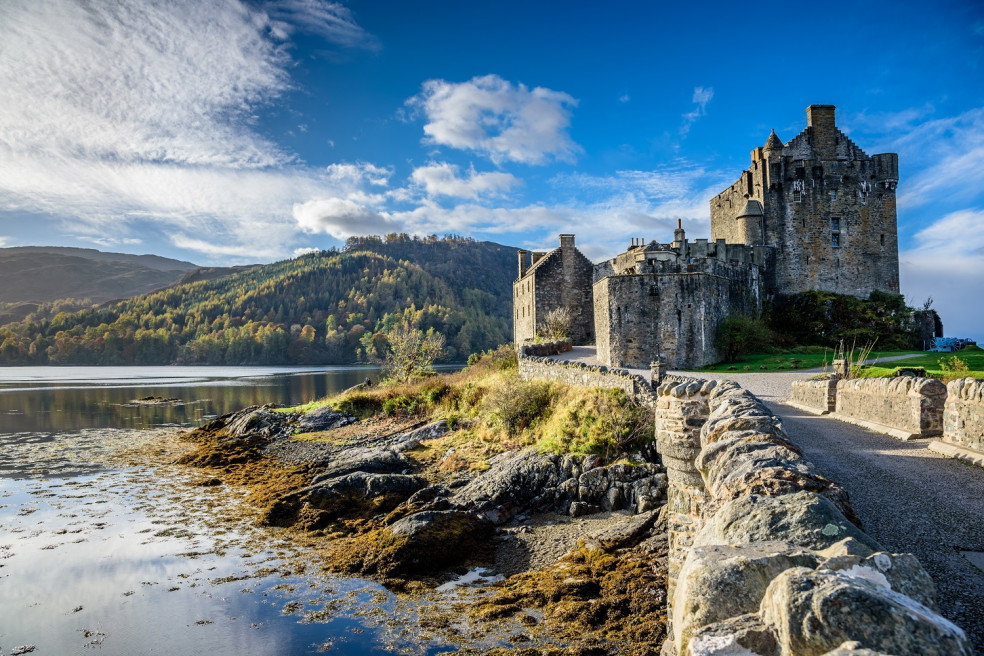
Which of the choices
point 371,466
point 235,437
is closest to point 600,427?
point 371,466

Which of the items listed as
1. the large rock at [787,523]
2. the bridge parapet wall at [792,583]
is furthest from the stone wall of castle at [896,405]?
the large rock at [787,523]

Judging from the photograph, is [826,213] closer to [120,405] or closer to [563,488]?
[563,488]

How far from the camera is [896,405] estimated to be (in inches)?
464

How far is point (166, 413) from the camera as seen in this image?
134ft

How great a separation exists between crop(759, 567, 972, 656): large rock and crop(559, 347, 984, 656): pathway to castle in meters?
2.09

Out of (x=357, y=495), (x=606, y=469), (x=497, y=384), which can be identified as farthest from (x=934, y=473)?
(x=497, y=384)

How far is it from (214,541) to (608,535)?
9157 mm

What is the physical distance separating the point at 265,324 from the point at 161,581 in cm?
14342

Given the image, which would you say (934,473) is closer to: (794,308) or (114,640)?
(114,640)

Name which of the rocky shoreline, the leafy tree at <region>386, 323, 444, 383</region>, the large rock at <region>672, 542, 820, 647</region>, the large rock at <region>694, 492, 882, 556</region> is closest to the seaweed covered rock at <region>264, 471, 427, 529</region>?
the rocky shoreline

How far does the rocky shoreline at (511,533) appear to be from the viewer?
8.60 metres

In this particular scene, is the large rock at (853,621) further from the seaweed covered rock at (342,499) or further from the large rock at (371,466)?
the large rock at (371,466)

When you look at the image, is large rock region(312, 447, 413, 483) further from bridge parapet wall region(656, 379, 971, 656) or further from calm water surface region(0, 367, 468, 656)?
bridge parapet wall region(656, 379, 971, 656)

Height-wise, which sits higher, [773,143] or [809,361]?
[773,143]
